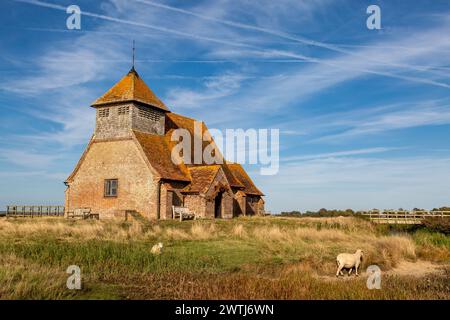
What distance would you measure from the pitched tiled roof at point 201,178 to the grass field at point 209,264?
843 cm

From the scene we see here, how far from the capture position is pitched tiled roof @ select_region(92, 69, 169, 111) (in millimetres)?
34125

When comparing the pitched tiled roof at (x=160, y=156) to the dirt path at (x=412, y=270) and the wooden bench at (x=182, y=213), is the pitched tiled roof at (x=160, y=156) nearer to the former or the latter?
the wooden bench at (x=182, y=213)

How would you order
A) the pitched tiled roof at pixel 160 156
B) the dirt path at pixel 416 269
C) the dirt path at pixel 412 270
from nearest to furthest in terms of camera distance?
the dirt path at pixel 412 270
the dirt path at pixel 416 269
the pitched tiled roof at pixel 160 156

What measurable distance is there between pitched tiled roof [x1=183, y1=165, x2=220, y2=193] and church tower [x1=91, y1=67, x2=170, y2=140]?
4.93m

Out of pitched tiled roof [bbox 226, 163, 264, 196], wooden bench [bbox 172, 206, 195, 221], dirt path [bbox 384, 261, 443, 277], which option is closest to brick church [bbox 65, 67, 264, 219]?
wooden bench [bbox 172, 206, 195, 221]

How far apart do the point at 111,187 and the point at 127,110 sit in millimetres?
6386

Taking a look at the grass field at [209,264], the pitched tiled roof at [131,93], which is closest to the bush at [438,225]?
the grass field at [209,264]

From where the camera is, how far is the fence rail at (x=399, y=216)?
4001 cm

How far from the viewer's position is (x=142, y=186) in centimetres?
3231

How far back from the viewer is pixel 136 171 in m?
32.7

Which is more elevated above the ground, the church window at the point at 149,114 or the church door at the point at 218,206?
the church window at the point at 149,114

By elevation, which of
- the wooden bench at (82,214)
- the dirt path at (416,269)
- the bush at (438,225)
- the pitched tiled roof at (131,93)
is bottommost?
the dirt path at (416,269)

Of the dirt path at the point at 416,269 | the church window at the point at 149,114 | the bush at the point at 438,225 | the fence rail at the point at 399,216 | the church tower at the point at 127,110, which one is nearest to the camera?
the dirt path at the point at 416,269

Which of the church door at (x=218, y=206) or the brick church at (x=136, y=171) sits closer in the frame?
the brick church at (x=136, y=171)
